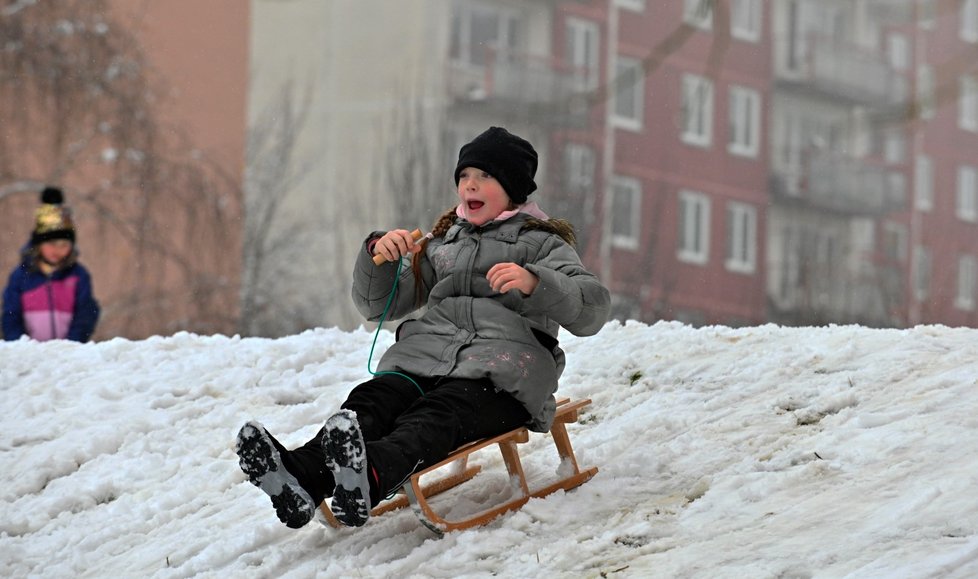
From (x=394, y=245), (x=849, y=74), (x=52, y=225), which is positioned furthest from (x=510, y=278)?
(x=849, y=74)

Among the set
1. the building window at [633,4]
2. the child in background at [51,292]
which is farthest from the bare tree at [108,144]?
the building window at [633,4]

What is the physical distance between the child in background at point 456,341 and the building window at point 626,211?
83.5ft

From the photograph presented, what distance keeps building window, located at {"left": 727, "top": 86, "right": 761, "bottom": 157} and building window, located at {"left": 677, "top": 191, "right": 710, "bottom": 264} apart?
5.11 ft

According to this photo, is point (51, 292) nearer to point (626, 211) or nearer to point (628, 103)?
point (626, 211)

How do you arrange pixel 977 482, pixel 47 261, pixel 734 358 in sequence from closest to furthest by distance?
1. pixel 977 482
2. pixel 734 358
3. pixel 47 261

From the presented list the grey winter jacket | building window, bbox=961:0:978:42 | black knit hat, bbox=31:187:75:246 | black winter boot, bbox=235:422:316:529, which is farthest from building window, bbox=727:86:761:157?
black winter boot, bbox=235:422:316:529

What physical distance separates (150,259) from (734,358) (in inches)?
626

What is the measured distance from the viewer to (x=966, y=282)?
35.4 m

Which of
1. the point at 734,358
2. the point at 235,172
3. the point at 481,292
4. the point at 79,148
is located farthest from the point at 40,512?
the point at 235,172

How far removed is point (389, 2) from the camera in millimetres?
31984

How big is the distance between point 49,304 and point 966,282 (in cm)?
2894

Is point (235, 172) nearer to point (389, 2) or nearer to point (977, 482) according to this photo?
point (389, 2)

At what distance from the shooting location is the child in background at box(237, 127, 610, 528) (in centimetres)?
470

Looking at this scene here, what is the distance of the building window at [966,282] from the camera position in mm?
34844
